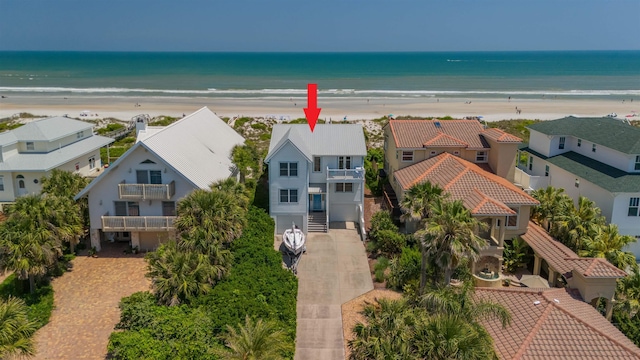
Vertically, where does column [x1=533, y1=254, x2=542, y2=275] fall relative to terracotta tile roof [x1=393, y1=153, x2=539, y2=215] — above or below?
below

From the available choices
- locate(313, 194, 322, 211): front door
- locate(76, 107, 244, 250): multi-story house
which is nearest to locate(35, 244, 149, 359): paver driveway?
locate(76, 107, 244, 250): multi-story house

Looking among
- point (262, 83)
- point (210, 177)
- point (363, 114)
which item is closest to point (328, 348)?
point (210, 177)

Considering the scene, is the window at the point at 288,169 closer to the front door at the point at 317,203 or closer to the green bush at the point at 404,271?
the front door at the point at 317,203

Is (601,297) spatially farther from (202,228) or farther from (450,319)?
(202,228)

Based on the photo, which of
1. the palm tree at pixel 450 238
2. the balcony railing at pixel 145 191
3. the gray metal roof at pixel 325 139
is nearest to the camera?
the palm tree at pixel 450 238

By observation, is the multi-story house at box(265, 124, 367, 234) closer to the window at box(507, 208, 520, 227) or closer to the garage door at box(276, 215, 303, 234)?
the garage door at box(276, 215, 303, 234)

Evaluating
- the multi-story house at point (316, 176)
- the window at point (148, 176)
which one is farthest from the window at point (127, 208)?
the multi-story house at point (316, 176)

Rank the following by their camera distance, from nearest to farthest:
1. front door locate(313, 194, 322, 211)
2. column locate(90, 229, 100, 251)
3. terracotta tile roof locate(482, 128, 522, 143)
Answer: column locate(90, 229, 100, 251)
terracotta tile roof locate(482, 128, 522, 143)
front door locate(313, 194, 322, 211)
